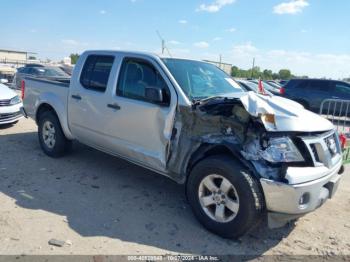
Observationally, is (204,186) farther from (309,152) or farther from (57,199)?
(57,199)

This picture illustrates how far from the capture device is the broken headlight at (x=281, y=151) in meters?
3.24

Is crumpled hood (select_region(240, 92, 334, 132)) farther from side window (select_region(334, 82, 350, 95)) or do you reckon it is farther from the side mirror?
side window (select_region(334, 82, 350, 95))

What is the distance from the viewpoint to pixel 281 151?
325 centimetres

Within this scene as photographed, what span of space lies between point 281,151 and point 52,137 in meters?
4.25

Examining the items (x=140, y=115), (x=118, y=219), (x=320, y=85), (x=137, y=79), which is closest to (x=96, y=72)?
(x=137, y=79)

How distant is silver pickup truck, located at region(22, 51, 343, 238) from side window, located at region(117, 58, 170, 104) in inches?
0.5

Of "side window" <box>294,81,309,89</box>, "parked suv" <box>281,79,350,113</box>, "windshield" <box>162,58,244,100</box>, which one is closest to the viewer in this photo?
"windshield" <box>162,58,244,100</box>

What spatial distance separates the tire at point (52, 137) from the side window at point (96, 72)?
1.03m

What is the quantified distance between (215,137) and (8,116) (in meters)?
6.48

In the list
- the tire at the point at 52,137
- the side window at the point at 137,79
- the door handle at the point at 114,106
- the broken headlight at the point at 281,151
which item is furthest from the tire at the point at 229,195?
the tire at the point at 52,137

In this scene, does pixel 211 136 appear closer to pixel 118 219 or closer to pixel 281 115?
pixel 281 115

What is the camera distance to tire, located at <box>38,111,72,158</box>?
583 centimetres

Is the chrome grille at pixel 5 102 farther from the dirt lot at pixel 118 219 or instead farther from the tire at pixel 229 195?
the tire at pixel 229 195

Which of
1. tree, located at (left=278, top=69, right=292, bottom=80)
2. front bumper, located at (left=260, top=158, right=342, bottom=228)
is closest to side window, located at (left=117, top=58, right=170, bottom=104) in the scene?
front bumper, located at (left=260, top=158, right=342, bottom=228)
